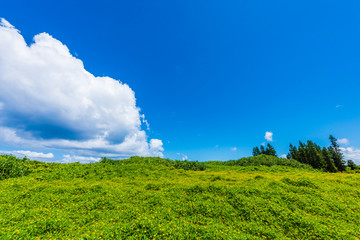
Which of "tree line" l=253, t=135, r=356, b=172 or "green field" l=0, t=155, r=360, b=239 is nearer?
"green field" l=0, t=155, r=360, b=239

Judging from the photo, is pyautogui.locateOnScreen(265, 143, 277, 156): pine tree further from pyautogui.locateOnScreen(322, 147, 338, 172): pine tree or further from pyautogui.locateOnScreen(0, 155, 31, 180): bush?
pyautogui.locateOnScreen(0, 155, 31, 180): bush

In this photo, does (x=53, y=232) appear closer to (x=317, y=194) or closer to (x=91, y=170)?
(x=91, y=170)

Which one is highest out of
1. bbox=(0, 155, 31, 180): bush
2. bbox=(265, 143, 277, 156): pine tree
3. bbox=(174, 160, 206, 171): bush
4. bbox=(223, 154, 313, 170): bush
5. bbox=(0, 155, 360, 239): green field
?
bbox=(265, 143, 277, 156): pine tree

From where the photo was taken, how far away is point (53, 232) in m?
7.58

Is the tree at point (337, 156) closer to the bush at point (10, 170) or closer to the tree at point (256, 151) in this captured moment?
the tree at point (256, 151)

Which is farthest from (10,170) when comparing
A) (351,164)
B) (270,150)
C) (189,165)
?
(351,164)

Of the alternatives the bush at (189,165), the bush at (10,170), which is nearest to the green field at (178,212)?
the bush at (10,170)

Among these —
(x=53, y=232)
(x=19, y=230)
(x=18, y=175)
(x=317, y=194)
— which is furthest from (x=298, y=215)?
(x=18, y=175)

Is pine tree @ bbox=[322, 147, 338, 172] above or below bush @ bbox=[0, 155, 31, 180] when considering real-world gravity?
above

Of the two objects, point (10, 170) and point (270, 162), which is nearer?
point (10, 170)

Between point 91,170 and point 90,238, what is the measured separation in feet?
51.3

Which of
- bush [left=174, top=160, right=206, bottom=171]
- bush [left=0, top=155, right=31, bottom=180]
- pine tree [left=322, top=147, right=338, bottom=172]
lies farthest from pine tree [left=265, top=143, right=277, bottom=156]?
bush [left=0, top=155, right=31, bottom=180]

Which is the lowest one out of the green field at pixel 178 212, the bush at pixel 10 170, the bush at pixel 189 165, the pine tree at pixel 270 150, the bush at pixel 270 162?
the green field at pixel 178 212

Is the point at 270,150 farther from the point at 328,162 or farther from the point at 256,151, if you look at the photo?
the point at 328,162
